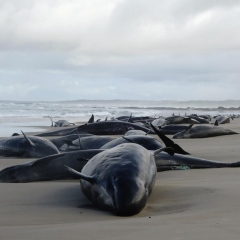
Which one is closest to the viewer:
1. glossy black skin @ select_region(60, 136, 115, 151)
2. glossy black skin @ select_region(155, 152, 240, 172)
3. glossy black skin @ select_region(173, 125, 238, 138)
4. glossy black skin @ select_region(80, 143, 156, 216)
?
glossy black skin @ select_region(80, 143, 156, 216)

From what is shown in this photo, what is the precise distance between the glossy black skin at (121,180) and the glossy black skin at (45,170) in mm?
1130

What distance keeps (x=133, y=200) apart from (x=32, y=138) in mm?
4655

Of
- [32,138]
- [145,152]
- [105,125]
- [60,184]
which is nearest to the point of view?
[145,152]

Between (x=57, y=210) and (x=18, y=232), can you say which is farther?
(x=57, y=210)

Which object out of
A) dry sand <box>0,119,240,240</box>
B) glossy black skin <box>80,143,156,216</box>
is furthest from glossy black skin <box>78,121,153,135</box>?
glossy black skin <box>80,143,156,216</box>

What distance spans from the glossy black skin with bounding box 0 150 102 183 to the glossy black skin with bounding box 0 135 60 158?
2.01 m

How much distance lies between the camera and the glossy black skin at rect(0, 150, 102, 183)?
485 cm

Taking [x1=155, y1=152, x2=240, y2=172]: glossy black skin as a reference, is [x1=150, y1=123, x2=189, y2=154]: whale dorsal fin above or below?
above

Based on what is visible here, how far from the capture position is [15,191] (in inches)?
162

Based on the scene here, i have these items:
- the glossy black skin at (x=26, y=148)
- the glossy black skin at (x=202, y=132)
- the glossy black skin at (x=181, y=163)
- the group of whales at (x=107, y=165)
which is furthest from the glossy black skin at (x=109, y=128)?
the glossy black skin at (x=181, y=163)

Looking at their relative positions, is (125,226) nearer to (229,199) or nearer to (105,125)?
(229,199)

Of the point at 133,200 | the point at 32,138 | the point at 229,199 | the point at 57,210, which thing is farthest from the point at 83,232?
the point at 32,138

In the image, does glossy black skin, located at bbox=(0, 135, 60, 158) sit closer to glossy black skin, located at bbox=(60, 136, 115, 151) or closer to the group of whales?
the group of whales

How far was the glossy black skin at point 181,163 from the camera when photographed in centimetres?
541
